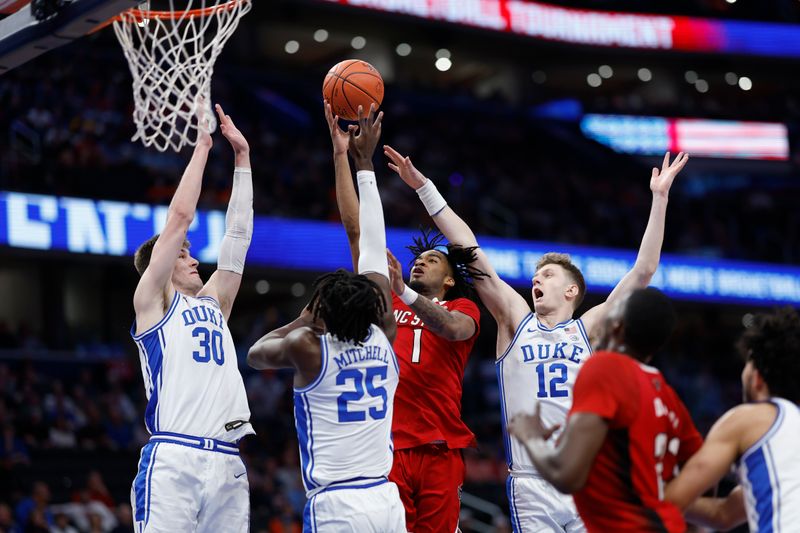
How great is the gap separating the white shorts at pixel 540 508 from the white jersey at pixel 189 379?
5.50 feet

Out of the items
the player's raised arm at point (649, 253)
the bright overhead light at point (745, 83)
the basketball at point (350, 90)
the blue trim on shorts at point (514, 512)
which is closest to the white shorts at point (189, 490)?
the blue trim on shorts at point (514, 512)

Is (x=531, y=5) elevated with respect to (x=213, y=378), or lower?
elevated

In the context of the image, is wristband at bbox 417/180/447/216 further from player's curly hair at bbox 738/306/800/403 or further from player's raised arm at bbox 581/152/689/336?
player's curly hair at bbox 738/306/800/403

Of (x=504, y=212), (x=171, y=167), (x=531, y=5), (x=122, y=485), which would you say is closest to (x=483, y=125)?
(x=531, y=5)

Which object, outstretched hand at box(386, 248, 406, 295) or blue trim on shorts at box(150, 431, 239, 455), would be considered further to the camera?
outstretched hand at box(386, 248, 406, 295)

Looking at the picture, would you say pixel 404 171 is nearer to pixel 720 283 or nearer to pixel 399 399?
pixel 399 399

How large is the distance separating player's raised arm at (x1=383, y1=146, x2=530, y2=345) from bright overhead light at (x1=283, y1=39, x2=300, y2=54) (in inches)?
907

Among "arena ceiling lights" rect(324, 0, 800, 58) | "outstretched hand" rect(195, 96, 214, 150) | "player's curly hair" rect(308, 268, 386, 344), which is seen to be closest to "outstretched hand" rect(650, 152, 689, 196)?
"player's curly hair" rect(308, 268, 386, 344)

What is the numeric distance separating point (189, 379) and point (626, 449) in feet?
8.45

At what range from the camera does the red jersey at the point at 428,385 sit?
6375 mm

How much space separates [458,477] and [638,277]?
1.59 metres

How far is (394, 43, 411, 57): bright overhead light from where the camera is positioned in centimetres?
2991

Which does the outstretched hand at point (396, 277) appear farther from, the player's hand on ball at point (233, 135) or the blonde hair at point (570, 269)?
the blonde hair at point (570, 269)

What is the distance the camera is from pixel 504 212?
22.4m
